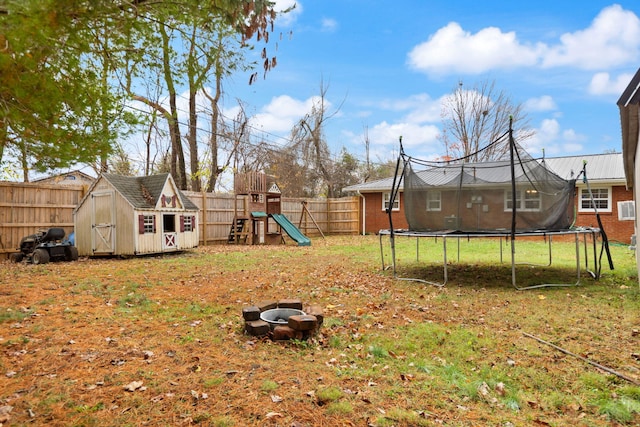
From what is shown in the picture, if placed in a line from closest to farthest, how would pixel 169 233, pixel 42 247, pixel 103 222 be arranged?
pixel 42 247 → pixel 103 222 → pixel 169 233

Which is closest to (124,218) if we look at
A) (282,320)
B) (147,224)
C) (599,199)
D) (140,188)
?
(147,224)

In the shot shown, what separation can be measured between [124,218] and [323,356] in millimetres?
8723

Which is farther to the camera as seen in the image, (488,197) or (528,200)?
(488,197)

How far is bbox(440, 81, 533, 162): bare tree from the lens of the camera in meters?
23.9

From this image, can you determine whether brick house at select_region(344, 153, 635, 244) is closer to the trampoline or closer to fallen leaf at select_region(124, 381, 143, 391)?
the trampoline

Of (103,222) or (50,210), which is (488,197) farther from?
(50,210)

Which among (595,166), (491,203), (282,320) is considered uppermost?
(595,166)

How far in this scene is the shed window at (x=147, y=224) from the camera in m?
10.4

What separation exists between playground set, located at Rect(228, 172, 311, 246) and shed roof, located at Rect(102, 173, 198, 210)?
134 inches

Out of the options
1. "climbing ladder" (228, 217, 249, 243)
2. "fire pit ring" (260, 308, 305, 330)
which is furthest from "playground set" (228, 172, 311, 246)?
"fire pit ring" (260, 308, 305, 330)

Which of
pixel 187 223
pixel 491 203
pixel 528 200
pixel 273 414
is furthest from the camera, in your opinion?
pixel 187 223

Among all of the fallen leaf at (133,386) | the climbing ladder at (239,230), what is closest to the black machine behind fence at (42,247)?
the climbing ladder at (239,230)

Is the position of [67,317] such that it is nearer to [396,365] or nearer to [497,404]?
[396,365]

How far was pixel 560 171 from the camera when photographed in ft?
58.5
